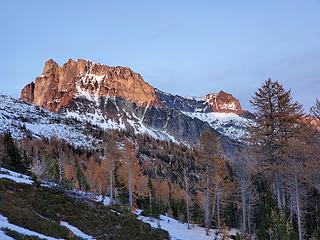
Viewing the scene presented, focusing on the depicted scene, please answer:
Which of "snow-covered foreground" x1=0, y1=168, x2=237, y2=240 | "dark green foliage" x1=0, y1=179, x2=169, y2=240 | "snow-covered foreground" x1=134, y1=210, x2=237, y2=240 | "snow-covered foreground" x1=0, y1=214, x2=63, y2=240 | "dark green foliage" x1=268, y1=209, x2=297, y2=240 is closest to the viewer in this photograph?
"snow-covered foreground" x1=0, y1=214, x2=63, y2=240

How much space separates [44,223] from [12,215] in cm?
127

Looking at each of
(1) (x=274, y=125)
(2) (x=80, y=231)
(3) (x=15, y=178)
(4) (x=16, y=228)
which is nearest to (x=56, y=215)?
(2) (x=80, y=231)

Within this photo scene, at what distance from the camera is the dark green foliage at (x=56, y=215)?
1631 cm

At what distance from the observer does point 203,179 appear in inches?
2095

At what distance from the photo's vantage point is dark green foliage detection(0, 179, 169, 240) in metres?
16.3

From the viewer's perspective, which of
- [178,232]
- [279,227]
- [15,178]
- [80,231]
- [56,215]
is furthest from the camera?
[178,232]

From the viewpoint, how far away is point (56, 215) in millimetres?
20344

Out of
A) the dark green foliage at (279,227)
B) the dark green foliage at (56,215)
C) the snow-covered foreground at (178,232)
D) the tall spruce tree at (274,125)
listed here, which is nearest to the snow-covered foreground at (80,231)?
the snow-covered foreground at (178,232)

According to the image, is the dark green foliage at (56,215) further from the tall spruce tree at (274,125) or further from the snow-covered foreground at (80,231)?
the tall spruce tree at (274,125)

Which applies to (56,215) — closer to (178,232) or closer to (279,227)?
(279,227)

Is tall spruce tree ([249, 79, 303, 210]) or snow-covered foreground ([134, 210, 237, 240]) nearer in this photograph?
tall spruce tree ([249, 79, 303, 210])

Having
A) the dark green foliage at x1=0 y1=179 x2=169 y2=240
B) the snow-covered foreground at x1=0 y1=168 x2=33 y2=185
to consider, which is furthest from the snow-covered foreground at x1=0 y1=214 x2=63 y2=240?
the snow-covered foreground at x1=0 y1=168 x2=33 y2=185

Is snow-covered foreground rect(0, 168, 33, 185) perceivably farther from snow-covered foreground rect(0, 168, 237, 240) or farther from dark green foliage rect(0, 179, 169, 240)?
dark green foliage rect(0, 179, 169, 240)

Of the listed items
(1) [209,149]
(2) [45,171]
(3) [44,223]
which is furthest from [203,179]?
(3) [44,223]
